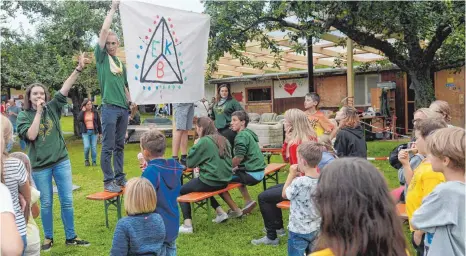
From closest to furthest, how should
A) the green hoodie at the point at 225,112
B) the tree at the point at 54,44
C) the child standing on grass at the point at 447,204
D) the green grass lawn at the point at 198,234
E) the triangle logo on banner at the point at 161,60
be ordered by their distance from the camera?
the child standing on grass at the point at 447,204, the green grass lawn at the point at 198,234, the triangle logo on banner at the point at 161,60, the green hoodie at the point at 225,112, the tree at the point at 54,44

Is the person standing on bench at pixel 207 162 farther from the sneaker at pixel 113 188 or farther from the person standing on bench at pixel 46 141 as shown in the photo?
the person standing on bench at pixel 46 141

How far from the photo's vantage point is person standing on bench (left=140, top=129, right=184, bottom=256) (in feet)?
13.3

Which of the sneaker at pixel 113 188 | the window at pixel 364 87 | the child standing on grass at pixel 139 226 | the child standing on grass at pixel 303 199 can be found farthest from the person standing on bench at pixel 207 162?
the window at pixel 364 87

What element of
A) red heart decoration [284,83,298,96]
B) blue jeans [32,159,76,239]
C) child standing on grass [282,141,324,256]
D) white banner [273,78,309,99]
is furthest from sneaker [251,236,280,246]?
red heart decoration [284,83,298,96]

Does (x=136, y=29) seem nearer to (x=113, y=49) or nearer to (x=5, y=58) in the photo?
(x=113, y=49)

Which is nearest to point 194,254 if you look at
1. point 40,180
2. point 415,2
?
point 40,180

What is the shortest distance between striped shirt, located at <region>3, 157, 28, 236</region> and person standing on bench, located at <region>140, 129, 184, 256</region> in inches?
43.1

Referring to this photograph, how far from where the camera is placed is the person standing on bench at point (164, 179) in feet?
13.3

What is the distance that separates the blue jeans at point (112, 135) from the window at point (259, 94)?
16195 millimetres

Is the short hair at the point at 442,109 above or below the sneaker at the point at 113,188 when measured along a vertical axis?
above

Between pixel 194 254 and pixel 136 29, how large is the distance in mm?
2582

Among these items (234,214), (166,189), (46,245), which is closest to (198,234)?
(234,214)

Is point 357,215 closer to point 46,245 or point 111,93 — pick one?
point 111,93

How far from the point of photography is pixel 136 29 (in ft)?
17.3
